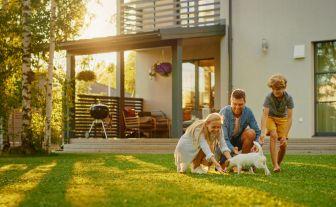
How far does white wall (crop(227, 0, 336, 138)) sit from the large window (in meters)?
0.17

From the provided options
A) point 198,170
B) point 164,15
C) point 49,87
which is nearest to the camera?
point 198,170

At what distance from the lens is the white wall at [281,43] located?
46.2 feet

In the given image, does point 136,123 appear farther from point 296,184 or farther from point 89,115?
point 296,184

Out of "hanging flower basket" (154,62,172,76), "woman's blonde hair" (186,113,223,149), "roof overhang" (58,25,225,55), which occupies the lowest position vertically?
"woman's blonde hair" (186,113,223,149)

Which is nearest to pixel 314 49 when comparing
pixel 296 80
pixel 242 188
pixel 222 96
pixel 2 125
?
pixel 296 80

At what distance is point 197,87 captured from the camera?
1728 cm

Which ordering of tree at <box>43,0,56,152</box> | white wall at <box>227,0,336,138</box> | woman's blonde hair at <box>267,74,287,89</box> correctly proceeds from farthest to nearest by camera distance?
white wall at <box>227,0,336,138</box>, tree at <box>43,0,56,152</box>, woman's blonde hair at <box>267,74,287,89</box>

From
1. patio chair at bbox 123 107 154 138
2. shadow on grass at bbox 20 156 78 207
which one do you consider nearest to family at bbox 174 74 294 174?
shadow on grass at bbox 20 156 78 207

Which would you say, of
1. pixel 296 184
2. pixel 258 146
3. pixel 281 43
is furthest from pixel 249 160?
pixel 281 43

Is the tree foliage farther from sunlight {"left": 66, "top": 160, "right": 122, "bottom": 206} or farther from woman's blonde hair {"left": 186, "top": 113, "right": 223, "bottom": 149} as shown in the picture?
sunlight {"left": 66, "top": 160, "right": 122, "bottom": 206}

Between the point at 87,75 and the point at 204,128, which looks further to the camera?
the point at 87,75

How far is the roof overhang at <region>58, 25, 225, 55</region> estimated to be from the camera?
14311 mm

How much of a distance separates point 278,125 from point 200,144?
1.24 m

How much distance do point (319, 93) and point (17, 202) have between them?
436 inches
